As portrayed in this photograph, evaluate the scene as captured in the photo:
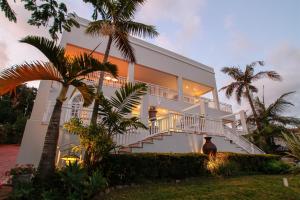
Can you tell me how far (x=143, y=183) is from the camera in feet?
20.5

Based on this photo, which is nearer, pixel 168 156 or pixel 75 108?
pixel 168 156

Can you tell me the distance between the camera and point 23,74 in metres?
4.94

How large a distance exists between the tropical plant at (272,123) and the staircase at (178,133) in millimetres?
2414

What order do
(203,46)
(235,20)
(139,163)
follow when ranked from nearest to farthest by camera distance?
(139,163)
(235,20)
(203,46)

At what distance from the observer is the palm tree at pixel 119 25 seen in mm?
7479

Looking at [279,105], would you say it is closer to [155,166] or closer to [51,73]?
[155,166]

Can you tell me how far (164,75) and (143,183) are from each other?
11.9 m

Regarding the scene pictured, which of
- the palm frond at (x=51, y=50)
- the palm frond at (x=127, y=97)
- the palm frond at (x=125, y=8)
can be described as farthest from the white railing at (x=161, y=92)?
the palm frond at (x=51, y=50)

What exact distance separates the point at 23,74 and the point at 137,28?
15.9 ft

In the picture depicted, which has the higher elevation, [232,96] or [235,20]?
[235,20]

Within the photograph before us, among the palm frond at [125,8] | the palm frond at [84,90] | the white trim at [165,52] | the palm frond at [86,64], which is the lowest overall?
the palm frond at [84,90]

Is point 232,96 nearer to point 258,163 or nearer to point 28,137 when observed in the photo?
point 258,163

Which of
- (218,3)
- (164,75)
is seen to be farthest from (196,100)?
(218,3)

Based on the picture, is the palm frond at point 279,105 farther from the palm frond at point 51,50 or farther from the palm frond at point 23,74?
the palm frond at point 23,74
